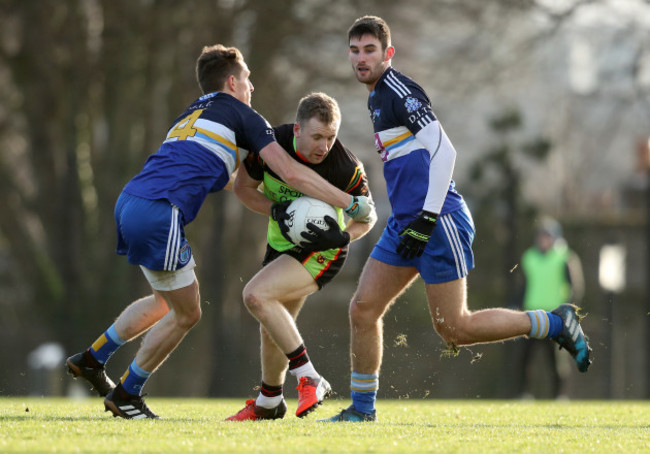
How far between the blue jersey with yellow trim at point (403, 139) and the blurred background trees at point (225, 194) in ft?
25.3

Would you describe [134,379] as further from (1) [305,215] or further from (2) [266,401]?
(1) [305,215]

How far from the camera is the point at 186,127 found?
6.69 m

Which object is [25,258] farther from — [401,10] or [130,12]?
[401,10]

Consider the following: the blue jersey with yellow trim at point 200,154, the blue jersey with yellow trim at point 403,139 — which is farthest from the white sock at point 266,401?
the blue jersey with yellow trim at point 403,139

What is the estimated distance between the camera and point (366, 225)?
22.7ft

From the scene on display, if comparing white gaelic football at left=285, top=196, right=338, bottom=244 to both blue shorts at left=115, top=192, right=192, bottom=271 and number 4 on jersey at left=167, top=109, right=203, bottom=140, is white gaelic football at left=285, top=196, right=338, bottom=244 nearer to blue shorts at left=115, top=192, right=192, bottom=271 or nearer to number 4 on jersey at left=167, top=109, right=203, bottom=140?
blue shorts at left=115, top=192, right=192, bottom=271

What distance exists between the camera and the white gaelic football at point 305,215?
6.62 metres

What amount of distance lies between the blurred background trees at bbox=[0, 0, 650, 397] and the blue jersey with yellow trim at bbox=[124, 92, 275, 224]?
25.7 feet

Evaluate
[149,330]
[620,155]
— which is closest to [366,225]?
[149,330]

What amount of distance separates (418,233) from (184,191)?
4.81ft

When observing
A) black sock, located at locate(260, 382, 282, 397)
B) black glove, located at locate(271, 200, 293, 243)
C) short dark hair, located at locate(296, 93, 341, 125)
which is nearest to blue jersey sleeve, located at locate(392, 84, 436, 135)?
short dark hair, located at locate(296, 93, 341, 125)

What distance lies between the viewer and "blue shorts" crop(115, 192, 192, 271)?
6.44m

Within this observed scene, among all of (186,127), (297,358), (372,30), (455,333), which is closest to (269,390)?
(297,358)

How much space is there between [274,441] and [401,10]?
13.7 meters
